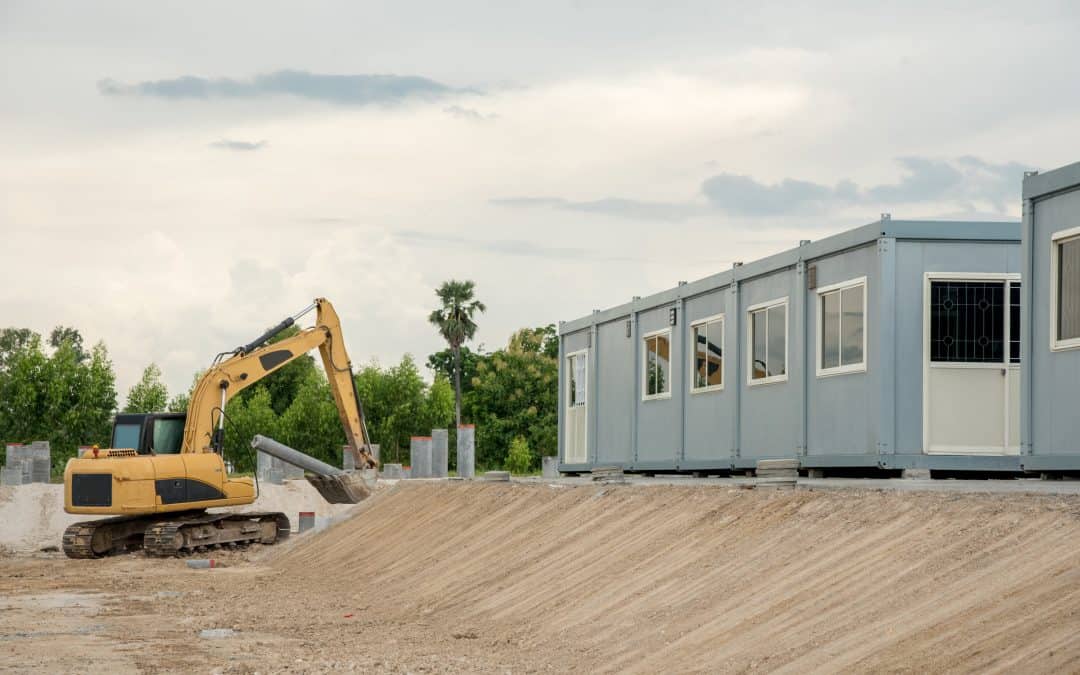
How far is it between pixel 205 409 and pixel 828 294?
44.8 feet

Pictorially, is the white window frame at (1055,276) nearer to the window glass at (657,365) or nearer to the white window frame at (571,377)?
the window glass at (657,365)

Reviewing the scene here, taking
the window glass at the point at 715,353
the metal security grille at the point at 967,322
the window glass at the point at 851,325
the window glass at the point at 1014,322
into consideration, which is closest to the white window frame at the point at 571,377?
the window glass at the point at 715,353

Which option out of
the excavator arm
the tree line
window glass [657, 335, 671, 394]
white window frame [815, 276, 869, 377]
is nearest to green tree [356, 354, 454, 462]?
the tree line

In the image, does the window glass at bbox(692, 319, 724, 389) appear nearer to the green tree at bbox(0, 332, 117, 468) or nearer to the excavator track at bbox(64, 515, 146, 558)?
the excavator track at bbox(64, 515, 146, 558)

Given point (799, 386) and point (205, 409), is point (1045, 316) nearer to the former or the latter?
point (799, 386)

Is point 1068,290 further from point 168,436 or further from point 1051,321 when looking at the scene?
point 168,436

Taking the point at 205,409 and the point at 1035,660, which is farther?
the point at 205,409

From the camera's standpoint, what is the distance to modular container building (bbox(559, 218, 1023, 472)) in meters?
17.6

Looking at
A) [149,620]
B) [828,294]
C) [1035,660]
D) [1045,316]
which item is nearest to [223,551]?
[149,620]

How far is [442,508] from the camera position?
24.2 m

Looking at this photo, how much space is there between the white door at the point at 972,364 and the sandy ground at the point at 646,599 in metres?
3.62

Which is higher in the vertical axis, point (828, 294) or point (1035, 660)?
point (828, 294)

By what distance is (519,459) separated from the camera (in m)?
66.5

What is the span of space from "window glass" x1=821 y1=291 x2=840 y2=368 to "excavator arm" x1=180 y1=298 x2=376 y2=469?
11705mm
